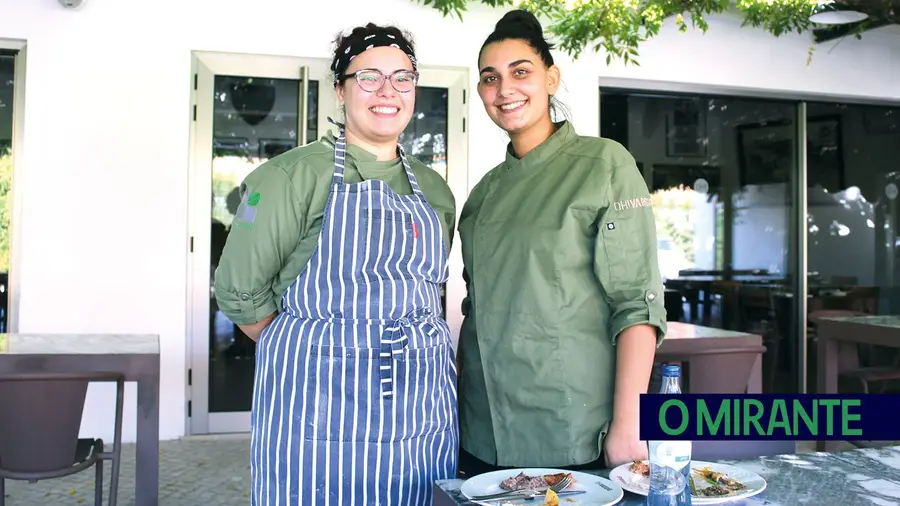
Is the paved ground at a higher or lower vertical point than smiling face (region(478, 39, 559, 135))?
lower

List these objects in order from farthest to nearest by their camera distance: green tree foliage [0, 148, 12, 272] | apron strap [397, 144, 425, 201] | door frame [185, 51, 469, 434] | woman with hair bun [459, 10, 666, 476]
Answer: door frame [185, 51, 469, 434] → green tree foliage [0, 148, 12, 272] → apron strap [397, 144, 425, 201] → woman with hair bun [459, 10, 666, 476]

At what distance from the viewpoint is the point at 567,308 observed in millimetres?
1753

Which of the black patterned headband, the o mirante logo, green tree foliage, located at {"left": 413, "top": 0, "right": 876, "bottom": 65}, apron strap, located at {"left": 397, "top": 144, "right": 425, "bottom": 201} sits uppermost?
green tree foliage, located at {"left": 413, "top": 0, "right": 876, "bottom": 65}

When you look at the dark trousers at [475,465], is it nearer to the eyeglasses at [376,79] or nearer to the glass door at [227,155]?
the eyeglasses at [376,79]

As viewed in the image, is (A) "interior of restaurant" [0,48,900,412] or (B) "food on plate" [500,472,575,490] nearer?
(B) "food on plate" [500,472,575,490]

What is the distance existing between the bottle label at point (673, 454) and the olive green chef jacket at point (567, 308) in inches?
19.7

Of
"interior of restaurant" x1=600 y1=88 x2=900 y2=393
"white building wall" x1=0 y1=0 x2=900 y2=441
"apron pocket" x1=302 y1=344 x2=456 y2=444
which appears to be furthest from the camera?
"interior of restaurant" x1=600 y1=88 x2=900 y2=393

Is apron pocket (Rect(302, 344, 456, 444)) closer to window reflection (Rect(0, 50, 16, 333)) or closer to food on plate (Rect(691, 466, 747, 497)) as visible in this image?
food on plate (Rect(691, 466, 747, 497))

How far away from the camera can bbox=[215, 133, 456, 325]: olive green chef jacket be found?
1694 millimetres

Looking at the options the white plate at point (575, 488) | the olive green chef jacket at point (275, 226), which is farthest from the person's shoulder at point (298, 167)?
the white plate at point (575, 488)

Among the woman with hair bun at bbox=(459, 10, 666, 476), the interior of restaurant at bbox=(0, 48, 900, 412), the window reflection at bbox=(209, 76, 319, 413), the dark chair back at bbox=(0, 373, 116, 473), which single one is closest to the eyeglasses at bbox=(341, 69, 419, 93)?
the woman with hair bun at bbox=(459, 10, 666, 476)

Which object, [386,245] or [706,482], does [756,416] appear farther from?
[386,245]

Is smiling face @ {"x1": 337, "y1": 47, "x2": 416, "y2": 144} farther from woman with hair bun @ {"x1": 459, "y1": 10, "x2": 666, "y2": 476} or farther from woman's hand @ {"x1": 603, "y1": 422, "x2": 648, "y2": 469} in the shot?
woman's hand @ {"x1": 603, "y1": 422, "x2": 648, "y2": 469}

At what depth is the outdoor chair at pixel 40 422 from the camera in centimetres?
271
